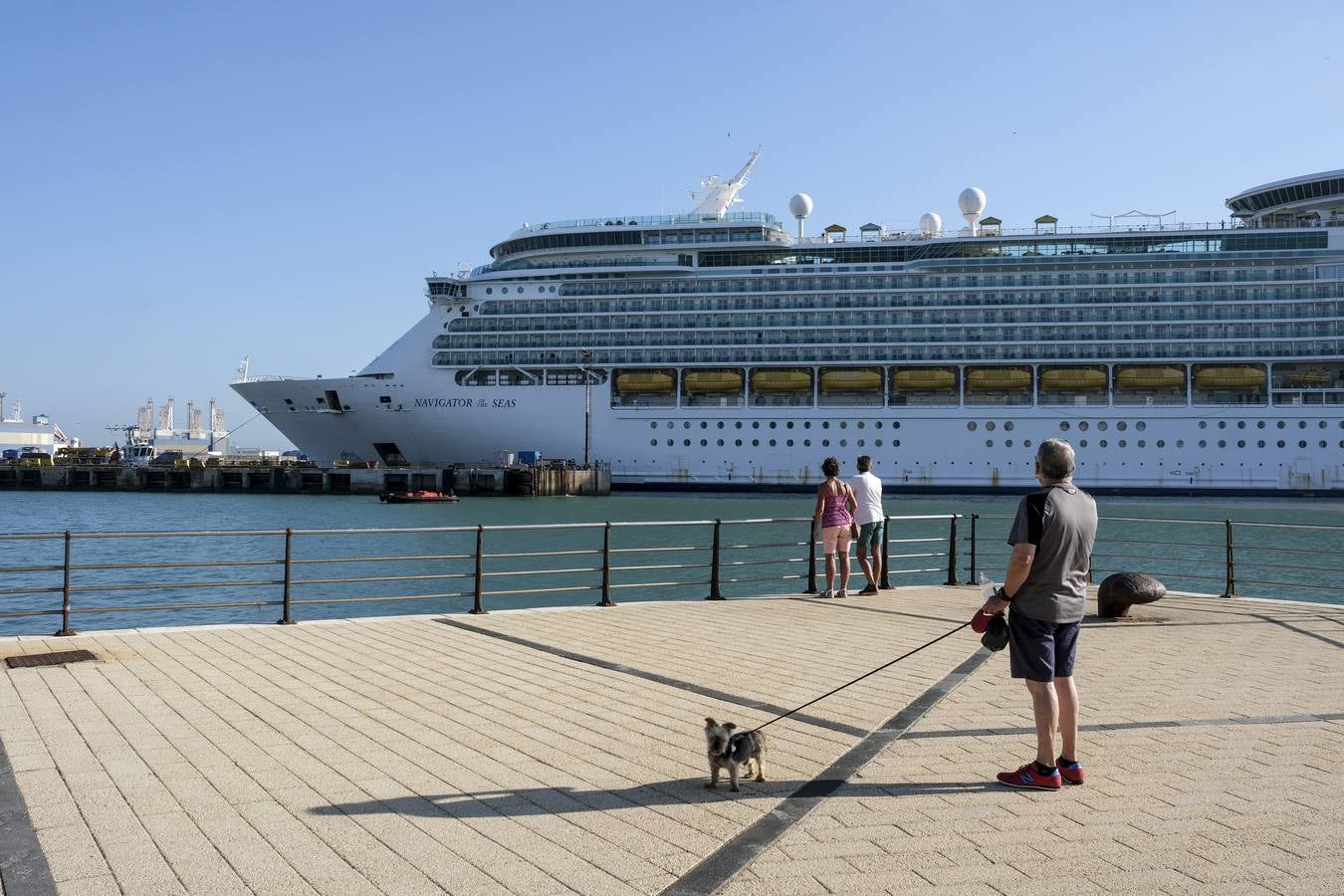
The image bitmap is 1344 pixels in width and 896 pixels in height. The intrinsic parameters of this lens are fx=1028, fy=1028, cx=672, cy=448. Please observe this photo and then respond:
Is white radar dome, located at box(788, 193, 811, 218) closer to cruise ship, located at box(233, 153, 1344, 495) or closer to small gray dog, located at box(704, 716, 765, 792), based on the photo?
cruise ship, located at box(233, 153, 1344, 495)

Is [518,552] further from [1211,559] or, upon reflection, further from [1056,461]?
[1056,461]

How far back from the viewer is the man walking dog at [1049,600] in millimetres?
4789

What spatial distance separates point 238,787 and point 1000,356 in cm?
4928

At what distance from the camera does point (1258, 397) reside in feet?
158

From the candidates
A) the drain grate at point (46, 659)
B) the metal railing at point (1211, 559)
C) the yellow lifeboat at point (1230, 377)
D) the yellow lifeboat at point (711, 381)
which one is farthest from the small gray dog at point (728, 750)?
the yellow lifeboat at point (1230, 377)

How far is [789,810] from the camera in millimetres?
4484

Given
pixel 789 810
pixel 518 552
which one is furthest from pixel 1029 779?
pixel 518 552

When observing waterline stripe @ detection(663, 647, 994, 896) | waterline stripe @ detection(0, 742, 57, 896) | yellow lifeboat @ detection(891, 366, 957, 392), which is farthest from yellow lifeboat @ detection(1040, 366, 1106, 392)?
waterline stripe @ detection(0, 742, 57, 896)

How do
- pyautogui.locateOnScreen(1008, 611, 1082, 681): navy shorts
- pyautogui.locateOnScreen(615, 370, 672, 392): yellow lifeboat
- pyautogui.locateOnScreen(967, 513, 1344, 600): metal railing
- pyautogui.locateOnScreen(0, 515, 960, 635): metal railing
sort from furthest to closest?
1. pyautogui.locateOnScreen(615, 370, 672, 392): yellow lifeboat
2. pyautogui.locateOnScreen(967, 513, 1344, 600): metal railing
3. pyautogui.locateOnScreen(0, 515, 960, 635): metal railing
4. pyautogui.locateOnScreen(1008, 611, 1082, 681): navy shorts

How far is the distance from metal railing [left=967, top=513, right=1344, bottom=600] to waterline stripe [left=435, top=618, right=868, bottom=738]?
6.87 meters

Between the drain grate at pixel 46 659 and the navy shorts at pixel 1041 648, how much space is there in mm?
6422

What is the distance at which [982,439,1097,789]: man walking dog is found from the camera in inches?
189

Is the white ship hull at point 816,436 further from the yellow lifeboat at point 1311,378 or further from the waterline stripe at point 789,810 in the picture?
the waterline stripe at point 789,810

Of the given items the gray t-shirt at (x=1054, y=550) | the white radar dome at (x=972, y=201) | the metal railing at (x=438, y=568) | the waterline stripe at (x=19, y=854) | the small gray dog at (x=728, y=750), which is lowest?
the metal railing at (x=438, y=568)
